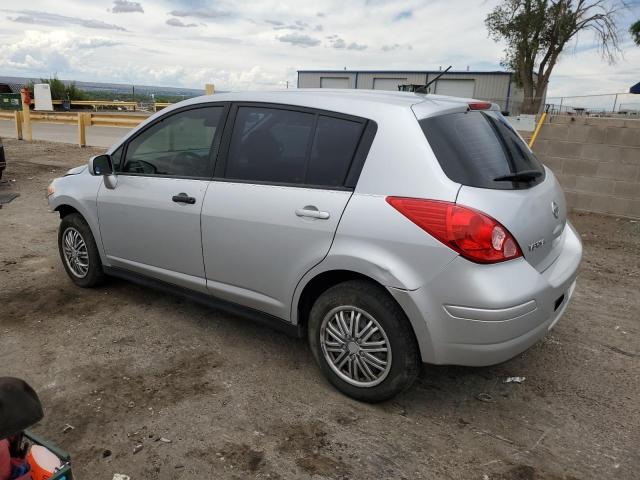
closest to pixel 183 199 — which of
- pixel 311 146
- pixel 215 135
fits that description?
pixel 215 135

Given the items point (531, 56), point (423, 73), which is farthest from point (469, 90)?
point (531, 56)

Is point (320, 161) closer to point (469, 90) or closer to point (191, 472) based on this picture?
point (191, 472)

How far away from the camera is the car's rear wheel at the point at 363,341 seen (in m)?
2.79

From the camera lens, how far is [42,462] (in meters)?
1.76

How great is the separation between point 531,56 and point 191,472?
127ft

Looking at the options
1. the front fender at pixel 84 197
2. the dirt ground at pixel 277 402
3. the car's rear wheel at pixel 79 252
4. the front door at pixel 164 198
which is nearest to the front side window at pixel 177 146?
the front door at pixel 164 198

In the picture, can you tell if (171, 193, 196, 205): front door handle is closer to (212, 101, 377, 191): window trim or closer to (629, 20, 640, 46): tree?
(212, 101, 377, 191): window trim

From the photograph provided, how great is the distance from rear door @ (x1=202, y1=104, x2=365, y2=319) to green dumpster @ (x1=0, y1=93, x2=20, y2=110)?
95.1ft

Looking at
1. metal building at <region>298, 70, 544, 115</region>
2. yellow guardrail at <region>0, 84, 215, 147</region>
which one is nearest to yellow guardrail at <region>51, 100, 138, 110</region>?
metal building at <region>298, 70, 544, 115</region>

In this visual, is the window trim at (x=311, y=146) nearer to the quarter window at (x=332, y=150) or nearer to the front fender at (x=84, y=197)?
the quarter window at (x=332, y=150)

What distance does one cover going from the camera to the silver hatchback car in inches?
103

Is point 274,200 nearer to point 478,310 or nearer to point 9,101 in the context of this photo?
point 478,310

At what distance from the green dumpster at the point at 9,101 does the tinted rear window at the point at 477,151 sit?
30011 millimetres

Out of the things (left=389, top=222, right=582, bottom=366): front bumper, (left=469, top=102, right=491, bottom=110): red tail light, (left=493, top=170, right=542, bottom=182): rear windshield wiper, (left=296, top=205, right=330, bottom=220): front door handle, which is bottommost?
(left=389, top=222, right=582, bottom=366): front bumper
